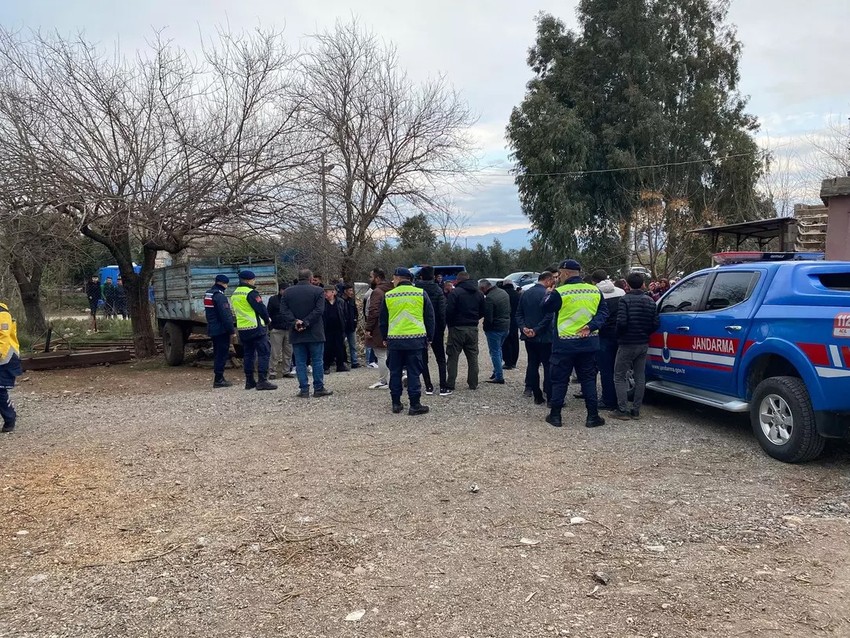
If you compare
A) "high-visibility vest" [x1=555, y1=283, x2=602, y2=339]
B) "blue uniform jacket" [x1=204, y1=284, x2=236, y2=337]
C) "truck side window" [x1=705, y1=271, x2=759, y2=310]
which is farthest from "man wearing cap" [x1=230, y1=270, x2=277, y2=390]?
"truck side window" [x1=705, y1=271, x2=759, y2=310]

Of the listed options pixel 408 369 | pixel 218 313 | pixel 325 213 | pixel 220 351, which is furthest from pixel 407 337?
pixel 325 213

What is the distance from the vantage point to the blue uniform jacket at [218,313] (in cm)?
995

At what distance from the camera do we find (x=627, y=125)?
2723 cm

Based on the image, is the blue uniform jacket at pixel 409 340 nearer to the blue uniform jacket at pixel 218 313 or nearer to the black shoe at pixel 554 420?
the black shoe at pixel 554 420

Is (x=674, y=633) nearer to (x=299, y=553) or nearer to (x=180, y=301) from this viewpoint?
(x=299, y=553)

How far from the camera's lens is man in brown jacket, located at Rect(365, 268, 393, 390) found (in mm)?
9906

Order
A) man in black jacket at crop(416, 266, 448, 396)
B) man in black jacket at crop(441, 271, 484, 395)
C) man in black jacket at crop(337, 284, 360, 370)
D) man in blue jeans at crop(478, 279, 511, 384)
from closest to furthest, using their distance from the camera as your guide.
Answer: man in black jacket at crop(416, 266, 448, 396), man in black jacket at crop(441, 271, 484, 395), man in blue jeans at crop(478, 279, 511, 384), man in black jacket at crop(337, 284, 360, 370)

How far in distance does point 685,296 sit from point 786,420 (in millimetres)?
2048

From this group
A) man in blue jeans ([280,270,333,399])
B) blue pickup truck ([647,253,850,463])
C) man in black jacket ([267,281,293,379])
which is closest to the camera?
blue pickup truck ([647,253,850,463])

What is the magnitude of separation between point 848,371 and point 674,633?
3059mm

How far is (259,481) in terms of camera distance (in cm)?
533

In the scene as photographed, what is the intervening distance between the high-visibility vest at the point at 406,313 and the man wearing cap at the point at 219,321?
11.1 feet

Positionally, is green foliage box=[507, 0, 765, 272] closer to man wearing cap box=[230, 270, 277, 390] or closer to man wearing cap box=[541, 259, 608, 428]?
man wearing cap box=[230, 270, 277, 390]

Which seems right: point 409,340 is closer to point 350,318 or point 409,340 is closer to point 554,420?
point 554,420
